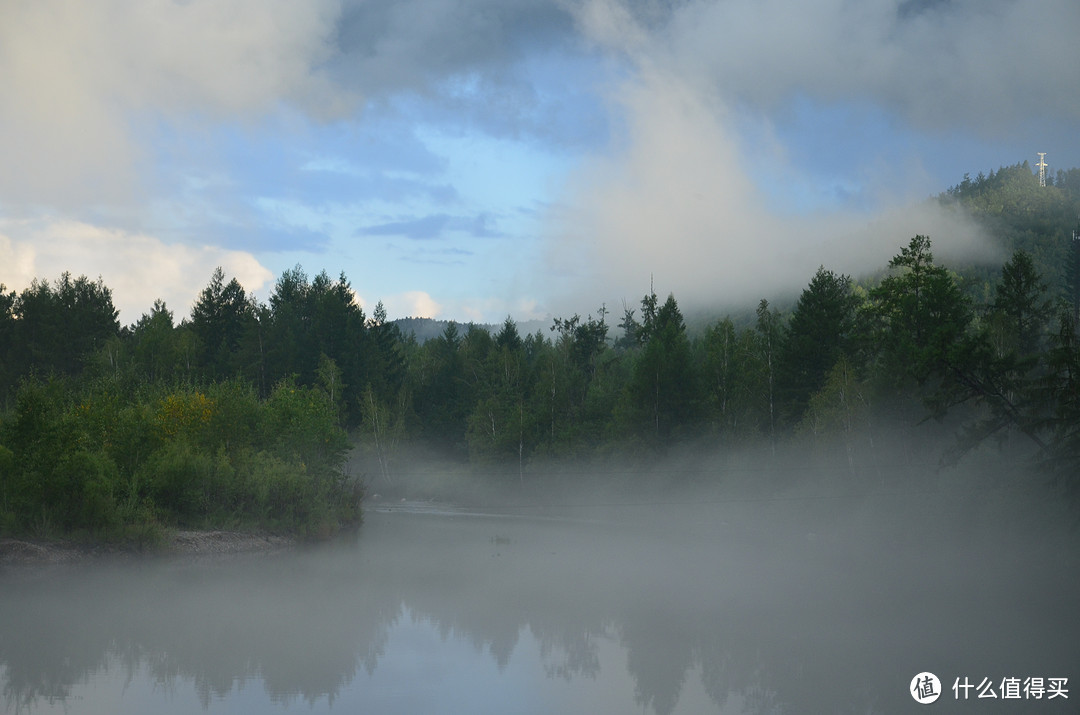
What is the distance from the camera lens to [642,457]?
68000 millimetres

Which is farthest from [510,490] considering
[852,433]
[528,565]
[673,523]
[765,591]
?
[765,591]

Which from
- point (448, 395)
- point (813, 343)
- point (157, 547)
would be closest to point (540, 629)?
point (157, 547)

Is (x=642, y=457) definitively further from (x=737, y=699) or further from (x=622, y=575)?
(x=737, y=699)

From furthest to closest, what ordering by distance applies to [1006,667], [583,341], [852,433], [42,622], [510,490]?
[583,341]
[510,490]
[852,433]
[42,622]
[1006,667]

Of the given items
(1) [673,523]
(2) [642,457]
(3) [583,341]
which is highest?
(3) [583,341]

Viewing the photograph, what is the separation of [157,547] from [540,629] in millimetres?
18993

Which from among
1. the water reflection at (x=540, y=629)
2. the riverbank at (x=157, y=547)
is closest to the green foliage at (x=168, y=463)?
the riverbank at (x=157, y=547)

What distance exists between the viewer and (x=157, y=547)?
3678 centimetres

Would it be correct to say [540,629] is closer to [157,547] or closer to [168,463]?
[157,547]

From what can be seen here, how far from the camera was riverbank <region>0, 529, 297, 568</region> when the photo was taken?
3256 centimetres

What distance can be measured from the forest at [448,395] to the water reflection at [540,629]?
14.3 ft

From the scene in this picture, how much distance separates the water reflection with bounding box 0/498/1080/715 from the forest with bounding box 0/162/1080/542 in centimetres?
436

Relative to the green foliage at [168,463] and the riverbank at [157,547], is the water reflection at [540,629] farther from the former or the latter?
the green foliage at [168,463]

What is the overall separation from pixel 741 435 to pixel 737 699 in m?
47.9
